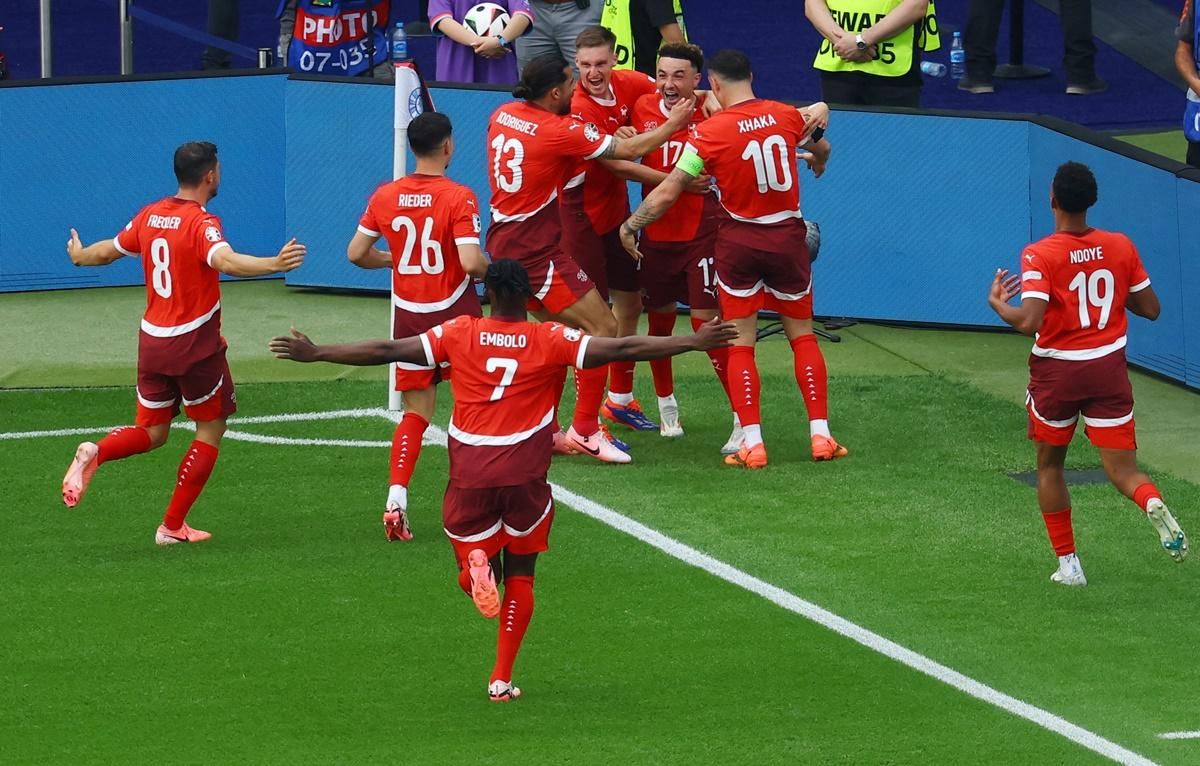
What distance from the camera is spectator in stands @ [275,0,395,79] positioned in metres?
17.2

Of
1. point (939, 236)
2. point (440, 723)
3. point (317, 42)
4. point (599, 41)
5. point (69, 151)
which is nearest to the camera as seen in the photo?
point (440, 723)

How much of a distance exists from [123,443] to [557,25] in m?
6.58

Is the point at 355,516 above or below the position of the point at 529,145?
below

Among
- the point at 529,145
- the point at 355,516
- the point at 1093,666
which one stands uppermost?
the point at 529,145

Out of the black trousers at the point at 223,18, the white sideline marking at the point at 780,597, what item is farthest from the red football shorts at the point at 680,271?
the black trousers at the point at 223,18

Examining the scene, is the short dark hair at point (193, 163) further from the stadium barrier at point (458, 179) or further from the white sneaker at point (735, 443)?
the stadium barrier at point (458, 179)

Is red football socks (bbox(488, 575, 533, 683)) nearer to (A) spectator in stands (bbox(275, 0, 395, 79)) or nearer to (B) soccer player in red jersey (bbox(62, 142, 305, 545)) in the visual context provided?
(B) soccer player in red jersey (bbox(62, 142, 305, 545))

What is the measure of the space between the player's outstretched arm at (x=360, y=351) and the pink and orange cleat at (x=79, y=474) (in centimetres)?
223

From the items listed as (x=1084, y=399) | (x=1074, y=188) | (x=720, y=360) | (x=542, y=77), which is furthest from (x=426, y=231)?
(x=1084, y=399)

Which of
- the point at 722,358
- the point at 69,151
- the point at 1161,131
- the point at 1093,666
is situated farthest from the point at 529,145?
the point at 1161,131

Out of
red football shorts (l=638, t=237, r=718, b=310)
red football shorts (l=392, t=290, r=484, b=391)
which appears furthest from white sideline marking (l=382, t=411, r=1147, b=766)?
red football shorts (l=638, t=237, r=718, b=310)

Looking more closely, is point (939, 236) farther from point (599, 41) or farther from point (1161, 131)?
point (1161, 131)

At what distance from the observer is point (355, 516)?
10547 mm

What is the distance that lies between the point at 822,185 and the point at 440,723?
7871 mm
